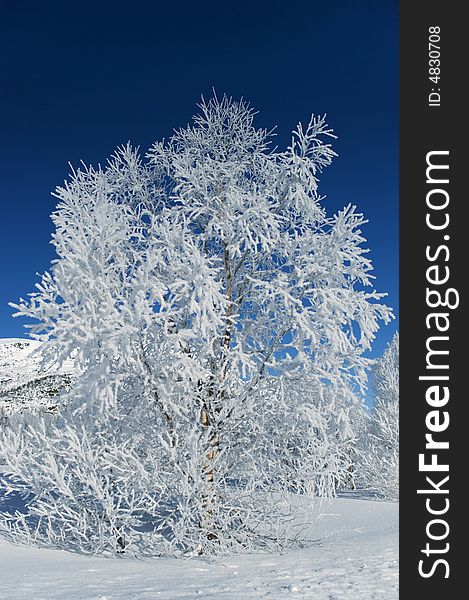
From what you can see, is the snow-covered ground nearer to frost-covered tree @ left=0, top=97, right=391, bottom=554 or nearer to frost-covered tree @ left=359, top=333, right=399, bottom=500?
frost-covered tree @ left=0, top=97, right=391, bottom=554

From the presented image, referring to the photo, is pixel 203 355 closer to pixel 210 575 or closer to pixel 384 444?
pixel 210 575

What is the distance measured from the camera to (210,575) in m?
6.36

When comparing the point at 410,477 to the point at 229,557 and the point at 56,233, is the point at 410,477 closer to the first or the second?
the point at 229,557

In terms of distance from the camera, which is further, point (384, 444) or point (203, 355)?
point (384, 444)

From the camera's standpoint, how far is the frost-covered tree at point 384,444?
18703 millimetres

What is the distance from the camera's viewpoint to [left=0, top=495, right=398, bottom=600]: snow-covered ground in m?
5.25

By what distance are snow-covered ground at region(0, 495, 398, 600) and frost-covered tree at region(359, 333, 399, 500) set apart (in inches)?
422

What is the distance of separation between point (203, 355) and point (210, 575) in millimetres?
2668

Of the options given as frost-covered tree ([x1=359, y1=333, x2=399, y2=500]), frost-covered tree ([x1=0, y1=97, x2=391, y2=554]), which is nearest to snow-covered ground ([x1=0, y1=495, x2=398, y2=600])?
frost-covered tree ([x1=0, y1=97, x2=391, y2=554])

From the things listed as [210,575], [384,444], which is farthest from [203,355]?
[384,444]

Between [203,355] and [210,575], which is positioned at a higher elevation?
[203,355]

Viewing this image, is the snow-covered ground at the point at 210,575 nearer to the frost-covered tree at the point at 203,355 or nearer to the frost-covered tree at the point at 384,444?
the frost-covered tree at the point at 203,355

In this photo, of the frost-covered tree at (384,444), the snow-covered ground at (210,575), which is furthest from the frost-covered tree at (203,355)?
the frost-covered tree at (384,444)

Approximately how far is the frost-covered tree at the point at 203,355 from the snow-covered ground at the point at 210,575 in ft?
1.48
